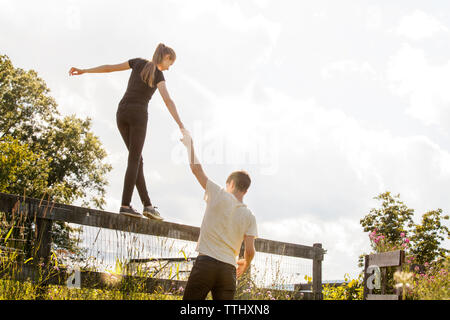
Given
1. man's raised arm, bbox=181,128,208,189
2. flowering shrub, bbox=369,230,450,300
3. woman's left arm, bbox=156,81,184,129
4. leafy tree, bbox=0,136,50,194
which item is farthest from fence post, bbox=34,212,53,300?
leafy tree, bbox=0,136,50,194

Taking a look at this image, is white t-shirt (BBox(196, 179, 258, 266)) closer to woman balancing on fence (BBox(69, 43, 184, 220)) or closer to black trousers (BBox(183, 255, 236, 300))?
black trousers (BBox(183, 255, 236, 300))

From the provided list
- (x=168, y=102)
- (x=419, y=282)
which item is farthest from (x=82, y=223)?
(x=419, y=282)

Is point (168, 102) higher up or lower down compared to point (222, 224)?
higher up

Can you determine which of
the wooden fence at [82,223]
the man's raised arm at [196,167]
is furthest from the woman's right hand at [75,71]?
the man's raised arm at [196,167]

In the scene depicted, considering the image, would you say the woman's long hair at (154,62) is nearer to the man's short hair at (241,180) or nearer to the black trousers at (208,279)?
the man's short hair at (241,180)

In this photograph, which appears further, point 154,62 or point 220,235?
point 154,62

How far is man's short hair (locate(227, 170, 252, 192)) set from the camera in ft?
13.0

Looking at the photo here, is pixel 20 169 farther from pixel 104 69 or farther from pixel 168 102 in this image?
pixel 168 102

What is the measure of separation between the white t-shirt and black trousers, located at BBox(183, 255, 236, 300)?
0.18 ft

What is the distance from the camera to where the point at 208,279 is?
12.4 ft

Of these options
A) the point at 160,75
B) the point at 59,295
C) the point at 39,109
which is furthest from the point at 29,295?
the point at 39,109

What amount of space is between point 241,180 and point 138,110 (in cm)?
218

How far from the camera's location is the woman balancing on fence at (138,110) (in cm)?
560

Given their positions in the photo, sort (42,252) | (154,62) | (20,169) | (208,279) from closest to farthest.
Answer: (208,279)
(42,252)
(154,62)
(20,169)
